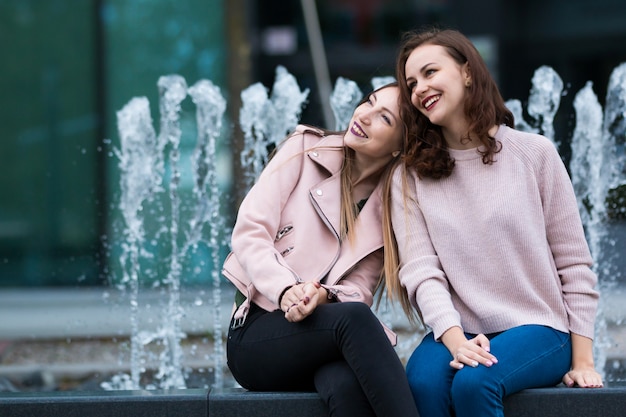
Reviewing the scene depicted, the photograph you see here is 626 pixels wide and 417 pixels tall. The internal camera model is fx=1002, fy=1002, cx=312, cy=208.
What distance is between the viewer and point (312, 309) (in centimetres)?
264

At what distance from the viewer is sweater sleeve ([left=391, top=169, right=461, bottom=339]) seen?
273cm

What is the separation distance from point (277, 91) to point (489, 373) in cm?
268

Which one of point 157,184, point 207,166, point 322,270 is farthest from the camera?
point 207,166

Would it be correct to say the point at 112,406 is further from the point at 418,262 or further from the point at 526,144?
the point at 526,144

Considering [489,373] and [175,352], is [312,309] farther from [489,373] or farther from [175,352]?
[175,352]

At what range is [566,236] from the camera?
283 centimetres

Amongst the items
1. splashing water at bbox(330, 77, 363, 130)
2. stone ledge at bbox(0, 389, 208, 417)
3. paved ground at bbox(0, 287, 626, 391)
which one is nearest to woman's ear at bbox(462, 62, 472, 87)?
stone ledge at bbox(0, 389, 208, 417)

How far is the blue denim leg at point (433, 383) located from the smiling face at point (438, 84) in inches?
26.2

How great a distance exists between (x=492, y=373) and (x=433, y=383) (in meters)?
0.16

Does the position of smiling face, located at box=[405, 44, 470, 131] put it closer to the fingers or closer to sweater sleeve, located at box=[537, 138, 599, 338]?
sweater sleeve, located at box=[537, 138, 599, 338]

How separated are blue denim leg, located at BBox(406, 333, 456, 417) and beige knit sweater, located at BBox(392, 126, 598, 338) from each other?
0.09m

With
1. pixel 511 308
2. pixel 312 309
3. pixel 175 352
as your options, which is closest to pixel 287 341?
pixel 312 309

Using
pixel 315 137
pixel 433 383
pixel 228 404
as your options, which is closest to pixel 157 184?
pixel 315 137

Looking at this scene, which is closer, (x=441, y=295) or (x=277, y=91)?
(x=441, y=295)
